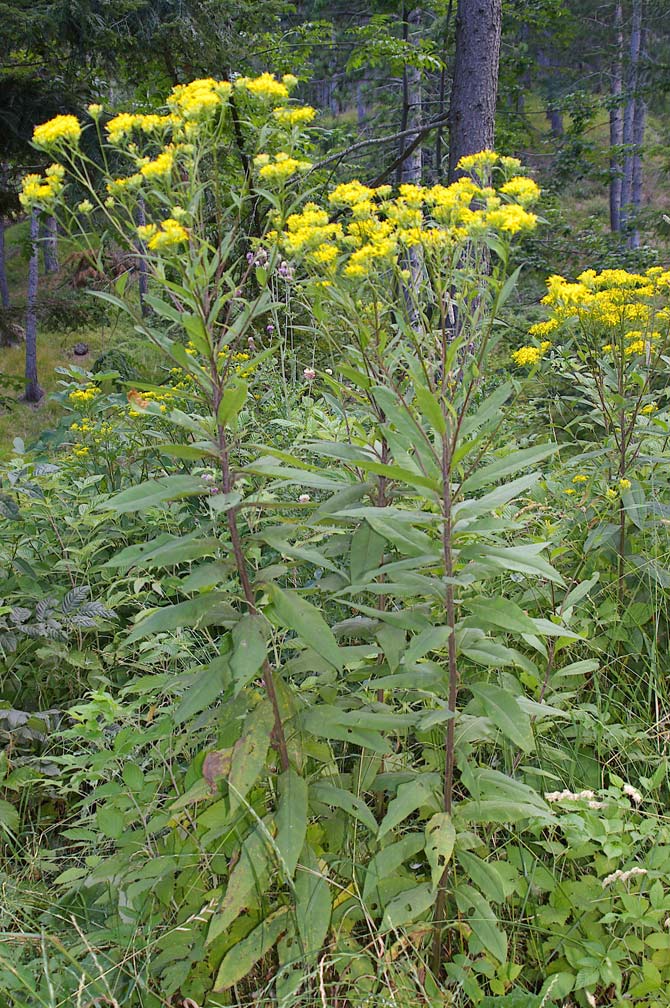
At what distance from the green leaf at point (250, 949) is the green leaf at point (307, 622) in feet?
1.81

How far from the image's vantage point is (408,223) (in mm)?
1680

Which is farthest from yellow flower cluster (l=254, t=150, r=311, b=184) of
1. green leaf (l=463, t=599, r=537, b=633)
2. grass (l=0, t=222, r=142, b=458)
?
grass (l=0, t=222, r=142, b=458)

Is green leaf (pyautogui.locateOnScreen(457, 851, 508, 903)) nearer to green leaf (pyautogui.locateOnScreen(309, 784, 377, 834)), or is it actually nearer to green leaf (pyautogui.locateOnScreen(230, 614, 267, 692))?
green leaf (pyautogui.locateOnScreen(309, 784, 377, 834))

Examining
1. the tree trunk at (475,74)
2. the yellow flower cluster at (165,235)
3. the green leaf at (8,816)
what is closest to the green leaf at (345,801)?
the green leaf at (8,816)

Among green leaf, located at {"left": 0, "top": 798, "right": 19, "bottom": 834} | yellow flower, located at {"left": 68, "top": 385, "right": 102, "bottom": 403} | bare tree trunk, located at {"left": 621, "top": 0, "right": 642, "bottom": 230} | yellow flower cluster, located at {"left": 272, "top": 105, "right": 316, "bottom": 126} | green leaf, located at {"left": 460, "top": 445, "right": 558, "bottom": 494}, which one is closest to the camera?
green leaf, located at {"left": 460, "top": 445, "right": 558, "bottom": 494}

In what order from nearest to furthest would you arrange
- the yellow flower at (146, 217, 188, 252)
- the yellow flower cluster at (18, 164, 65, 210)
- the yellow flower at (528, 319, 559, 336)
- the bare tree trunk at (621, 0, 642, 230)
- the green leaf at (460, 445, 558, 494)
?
the yellow flower at (146, 217, 188, 252) < the green leaf at (460, 445, 558, 494) < the yellow flower cluster at (18, 164, 65, 210) < the yellow flower at (528, 319, 559, 336) < the bare tree trunk at (621, 0, 642, 230)

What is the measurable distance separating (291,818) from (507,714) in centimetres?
47

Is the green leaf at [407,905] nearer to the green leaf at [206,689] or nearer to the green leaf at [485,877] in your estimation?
the green leaf at [485,877]

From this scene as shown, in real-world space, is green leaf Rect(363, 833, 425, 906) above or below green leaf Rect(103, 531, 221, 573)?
below

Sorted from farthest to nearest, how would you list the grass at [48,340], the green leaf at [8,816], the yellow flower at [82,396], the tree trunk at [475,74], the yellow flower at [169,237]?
1. the grass at [48,340]
2. the tree trunk at [475,74]
3. the yellow flower at [82,396]
4. the green leaf at [8,816]
5. the yellow flower at [169,237]

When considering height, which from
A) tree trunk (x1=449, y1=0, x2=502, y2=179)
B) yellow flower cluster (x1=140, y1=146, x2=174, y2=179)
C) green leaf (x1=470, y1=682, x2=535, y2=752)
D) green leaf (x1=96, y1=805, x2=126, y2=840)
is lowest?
green leaf (x1=96, y1=805, x2=126, y2=840)

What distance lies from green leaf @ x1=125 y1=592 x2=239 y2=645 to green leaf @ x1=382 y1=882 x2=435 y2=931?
648mm

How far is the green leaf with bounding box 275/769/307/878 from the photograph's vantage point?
4.55ft

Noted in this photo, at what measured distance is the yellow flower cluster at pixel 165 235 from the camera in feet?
4.36
